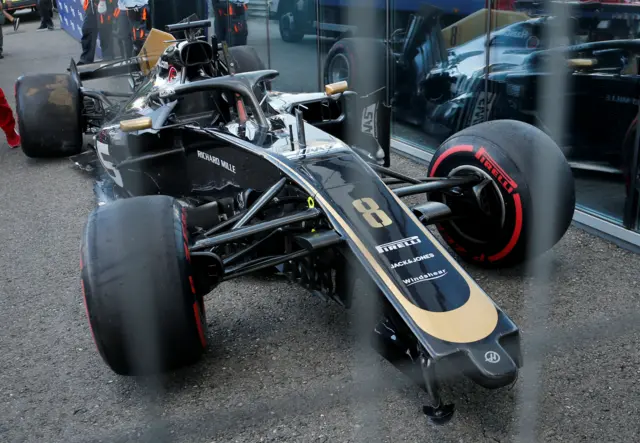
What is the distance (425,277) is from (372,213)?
28cm

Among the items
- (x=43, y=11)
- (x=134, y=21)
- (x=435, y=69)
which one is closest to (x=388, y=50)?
(x=435, y=69)

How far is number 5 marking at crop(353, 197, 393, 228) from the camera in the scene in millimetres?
2051

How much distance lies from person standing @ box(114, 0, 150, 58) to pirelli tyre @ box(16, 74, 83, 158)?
2213mm

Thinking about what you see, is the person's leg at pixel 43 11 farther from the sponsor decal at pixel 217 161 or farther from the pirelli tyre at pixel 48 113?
the sponsor decal at pixel 217 161

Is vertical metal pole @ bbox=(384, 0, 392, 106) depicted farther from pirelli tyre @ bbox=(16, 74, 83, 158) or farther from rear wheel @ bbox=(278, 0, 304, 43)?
pirelli tyre @ bbox=(16, 74, 83, 158)

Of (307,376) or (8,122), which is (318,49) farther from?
(307,376)

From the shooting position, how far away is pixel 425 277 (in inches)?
74.9

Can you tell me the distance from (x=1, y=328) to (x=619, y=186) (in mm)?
2439

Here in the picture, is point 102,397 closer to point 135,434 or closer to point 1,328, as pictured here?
point 135,434

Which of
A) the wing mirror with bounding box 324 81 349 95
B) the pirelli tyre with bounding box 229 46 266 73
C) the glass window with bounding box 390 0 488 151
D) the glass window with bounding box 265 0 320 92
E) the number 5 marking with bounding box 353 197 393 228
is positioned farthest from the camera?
the glass window with bounding box 265 0 320 92

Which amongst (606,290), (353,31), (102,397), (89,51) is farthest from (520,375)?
(89,51)

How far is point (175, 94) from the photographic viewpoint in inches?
111

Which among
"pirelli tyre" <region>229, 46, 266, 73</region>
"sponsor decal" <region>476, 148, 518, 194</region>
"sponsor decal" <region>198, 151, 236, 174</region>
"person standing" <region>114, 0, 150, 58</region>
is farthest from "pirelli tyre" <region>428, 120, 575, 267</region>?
"person standing" <region>114, 0, 150, 58</region>

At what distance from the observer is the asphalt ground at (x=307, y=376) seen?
1.82 metres
